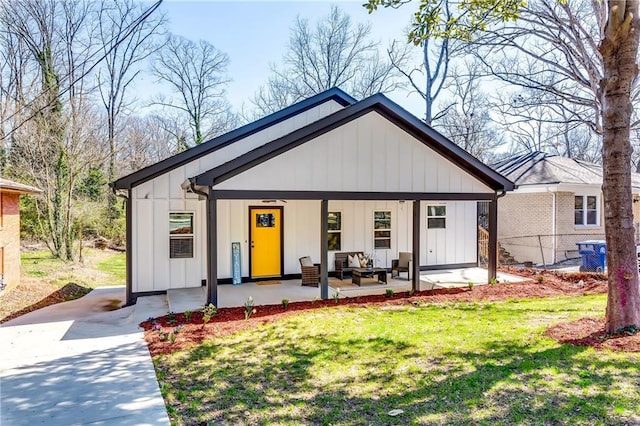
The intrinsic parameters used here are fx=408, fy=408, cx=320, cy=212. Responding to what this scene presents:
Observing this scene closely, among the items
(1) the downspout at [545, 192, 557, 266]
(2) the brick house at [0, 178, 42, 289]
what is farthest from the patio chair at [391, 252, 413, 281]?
(2) the brick house at [0, 178, 42, 289]

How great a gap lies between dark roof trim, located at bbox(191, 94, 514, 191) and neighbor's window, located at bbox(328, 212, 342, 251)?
3497mm

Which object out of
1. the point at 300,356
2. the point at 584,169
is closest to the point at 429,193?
the point at 300,356

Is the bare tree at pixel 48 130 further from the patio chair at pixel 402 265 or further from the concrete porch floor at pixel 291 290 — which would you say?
the patio chair at pixel 402 265

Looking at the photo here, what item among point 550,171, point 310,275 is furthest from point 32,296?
point 550,171

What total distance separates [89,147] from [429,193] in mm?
16483

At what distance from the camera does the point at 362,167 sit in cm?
1028

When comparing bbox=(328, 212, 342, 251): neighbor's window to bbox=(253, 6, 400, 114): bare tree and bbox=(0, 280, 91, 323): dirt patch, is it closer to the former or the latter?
bbox=(0, 280, 91, 323): dirt patch

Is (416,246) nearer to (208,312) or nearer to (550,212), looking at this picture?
(208,312)

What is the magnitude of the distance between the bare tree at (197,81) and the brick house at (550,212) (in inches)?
816

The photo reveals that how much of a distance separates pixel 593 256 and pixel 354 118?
9.39 meters

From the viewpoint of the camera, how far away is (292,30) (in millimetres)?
28953

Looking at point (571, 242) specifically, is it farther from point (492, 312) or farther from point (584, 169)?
point (492, 312)

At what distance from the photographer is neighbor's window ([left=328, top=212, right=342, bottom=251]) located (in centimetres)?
1270

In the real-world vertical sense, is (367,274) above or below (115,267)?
above
